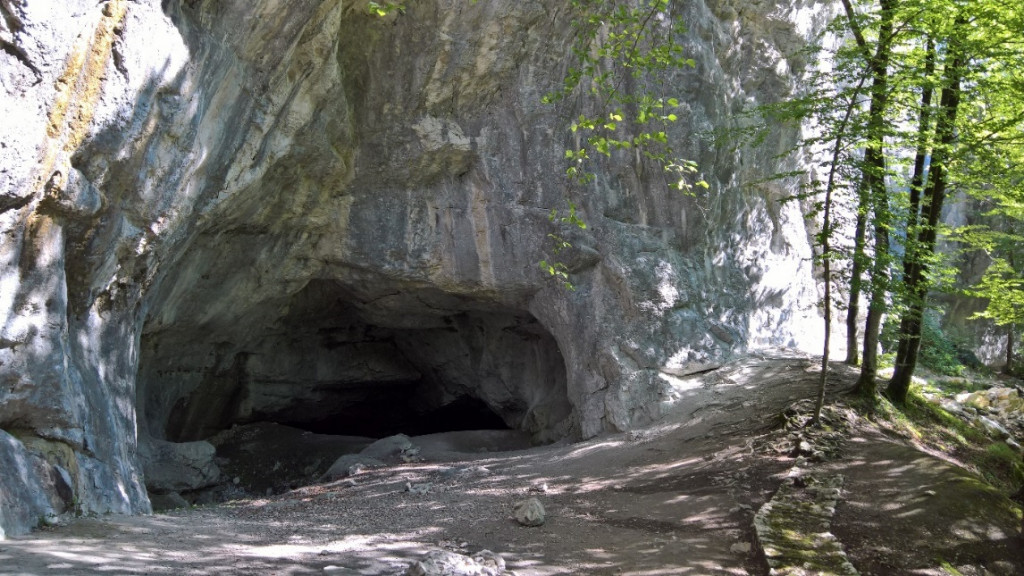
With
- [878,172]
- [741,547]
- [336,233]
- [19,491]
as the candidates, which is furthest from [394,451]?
[878,172]

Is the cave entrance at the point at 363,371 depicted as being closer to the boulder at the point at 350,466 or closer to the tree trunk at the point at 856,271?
the boulder at the point at 350,466

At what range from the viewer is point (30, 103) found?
5.97 meters

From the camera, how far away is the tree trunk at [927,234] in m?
8.39

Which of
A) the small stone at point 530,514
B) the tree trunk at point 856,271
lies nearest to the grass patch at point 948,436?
the tree trunk at point 856,271

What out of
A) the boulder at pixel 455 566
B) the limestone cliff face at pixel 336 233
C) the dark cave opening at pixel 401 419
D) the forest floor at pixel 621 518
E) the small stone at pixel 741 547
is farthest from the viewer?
the dark cave opening at pixel 401 419

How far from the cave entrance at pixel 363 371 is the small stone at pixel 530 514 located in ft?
20.7

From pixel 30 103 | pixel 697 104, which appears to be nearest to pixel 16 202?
pixel 30 103

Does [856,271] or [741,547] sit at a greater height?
[856,271]

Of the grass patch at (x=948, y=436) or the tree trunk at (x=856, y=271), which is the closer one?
the tree trunk at (x=856, y=271)

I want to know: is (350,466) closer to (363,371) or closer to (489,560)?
(363,371)

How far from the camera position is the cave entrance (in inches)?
542

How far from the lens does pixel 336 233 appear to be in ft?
41.6

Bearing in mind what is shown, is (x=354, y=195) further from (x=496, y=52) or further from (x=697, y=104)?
(x=697, y=104)

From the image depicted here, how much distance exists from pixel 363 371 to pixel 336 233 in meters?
5.24
